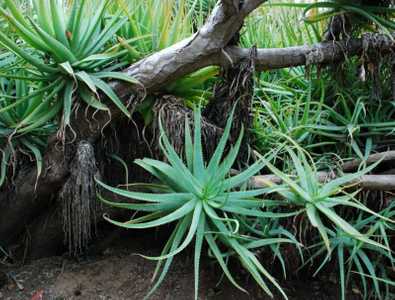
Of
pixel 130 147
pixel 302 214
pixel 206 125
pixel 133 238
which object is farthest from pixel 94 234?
pixel 302 214

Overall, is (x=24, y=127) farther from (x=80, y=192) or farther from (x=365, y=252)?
(x=365, y=252)

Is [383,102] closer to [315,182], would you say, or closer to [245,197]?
[315,182]

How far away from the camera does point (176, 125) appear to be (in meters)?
2.05

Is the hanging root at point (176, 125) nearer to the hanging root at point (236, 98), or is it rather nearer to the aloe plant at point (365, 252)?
the hanging root at point (236, 98)

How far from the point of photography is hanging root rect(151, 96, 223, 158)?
205cm

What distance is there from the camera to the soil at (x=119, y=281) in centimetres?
215

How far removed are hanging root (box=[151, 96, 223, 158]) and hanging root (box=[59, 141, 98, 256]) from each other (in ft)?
0.95

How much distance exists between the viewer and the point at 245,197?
1.90 meters

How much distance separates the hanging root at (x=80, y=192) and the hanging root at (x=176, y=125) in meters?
0.29

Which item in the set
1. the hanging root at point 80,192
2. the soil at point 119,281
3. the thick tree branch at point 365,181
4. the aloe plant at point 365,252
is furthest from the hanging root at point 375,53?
the hanging root at point 80,192

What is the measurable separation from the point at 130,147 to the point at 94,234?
0.45 meters

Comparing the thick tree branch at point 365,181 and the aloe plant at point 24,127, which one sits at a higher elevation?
the aloe plant at point 24,127

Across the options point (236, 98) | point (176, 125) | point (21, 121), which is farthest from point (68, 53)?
point (236, 98)

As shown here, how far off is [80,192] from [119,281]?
0.46 meters
